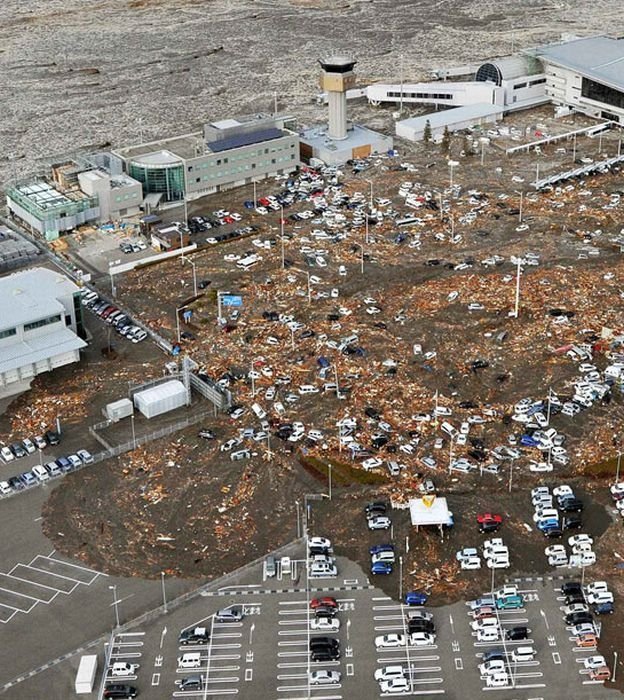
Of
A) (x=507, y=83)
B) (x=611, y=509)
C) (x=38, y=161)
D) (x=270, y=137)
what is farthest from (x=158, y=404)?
(x=507, y=83)

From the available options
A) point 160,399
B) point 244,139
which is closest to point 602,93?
point 244,139

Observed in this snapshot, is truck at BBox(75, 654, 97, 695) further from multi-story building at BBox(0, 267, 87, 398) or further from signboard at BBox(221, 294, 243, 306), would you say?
signboard at BBox(221, 294, 243, 306)

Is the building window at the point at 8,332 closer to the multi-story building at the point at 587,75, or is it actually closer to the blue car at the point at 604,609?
the blue car at the point at 604,609

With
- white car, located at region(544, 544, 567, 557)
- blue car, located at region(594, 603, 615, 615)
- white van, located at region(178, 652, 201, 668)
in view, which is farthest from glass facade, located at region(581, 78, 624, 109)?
white van, located at region(178, 652, 201, 668)

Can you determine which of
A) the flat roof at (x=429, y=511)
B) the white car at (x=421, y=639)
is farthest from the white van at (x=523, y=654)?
the flat roof at (x=429, y=511)

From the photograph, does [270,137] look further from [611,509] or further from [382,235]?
[611,509]

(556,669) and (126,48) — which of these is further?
(126,48)
